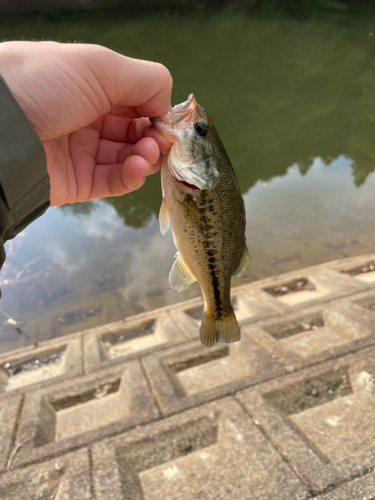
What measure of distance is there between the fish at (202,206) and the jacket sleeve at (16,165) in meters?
0.68

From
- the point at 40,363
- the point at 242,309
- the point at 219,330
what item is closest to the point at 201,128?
the point at 219,330

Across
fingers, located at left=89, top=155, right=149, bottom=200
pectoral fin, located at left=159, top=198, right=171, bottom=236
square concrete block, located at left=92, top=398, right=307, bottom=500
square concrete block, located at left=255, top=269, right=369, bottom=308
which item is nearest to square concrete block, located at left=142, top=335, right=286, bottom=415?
square concrete block, located at left=92, top=398, right=307, bottom=500

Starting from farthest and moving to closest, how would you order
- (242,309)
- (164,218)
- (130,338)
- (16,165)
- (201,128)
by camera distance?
(242,309) < (130,338) < (164,218) < (201,128) < (16,165)

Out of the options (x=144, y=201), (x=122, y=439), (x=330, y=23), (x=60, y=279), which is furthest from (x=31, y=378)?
(x=330, y=23)

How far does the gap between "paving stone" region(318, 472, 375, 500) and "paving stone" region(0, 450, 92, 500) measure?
1746 millimetres

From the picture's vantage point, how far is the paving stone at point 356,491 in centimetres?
222

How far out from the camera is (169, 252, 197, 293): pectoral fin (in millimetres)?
2006

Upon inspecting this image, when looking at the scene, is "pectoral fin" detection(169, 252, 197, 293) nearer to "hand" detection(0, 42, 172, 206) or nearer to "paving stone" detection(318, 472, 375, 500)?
"hand" detection(0, 42, 172, 206)

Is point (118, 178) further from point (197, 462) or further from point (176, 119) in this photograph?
point (197, 462)

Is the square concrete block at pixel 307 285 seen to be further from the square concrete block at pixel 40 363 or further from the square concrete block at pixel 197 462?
the square concrete block at pixel 40 363

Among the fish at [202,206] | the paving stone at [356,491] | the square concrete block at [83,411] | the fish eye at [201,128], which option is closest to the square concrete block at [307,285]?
the square concrete block at [83,411]

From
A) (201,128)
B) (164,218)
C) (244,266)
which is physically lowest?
(244,266)

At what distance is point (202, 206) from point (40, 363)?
4.01 m

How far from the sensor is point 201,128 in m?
1.73
